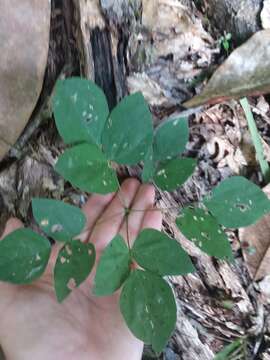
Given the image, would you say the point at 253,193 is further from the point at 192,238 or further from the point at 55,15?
the point at 55,15

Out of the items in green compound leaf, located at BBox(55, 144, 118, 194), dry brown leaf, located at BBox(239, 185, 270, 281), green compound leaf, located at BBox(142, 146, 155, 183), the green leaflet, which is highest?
green compound leaf, located at BBox(55, 144, 118, 194)

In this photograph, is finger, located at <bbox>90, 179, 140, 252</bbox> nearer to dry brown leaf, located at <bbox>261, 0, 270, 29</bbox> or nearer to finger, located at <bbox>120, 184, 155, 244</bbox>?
finger, located at <bbox>120, 184, 155, 244</bbox>

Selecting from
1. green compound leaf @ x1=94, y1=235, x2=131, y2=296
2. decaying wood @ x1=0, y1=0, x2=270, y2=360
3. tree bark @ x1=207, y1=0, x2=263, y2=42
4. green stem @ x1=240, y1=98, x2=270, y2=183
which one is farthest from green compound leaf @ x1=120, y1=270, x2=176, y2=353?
tree bark @ x1=207, y1=0, x2=263, y2=42

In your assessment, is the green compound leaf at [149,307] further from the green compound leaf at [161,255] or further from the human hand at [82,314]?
the human hand at [82,314]

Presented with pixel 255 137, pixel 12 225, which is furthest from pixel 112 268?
pixel 255 137

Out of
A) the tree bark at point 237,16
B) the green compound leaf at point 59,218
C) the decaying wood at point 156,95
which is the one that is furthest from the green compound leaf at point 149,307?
the tree bark at point 237,16
